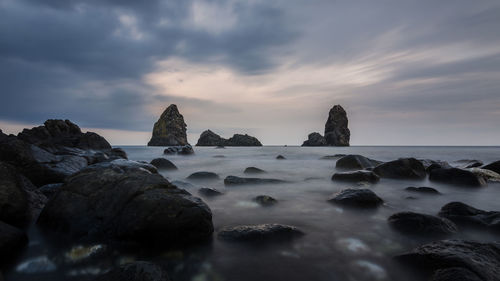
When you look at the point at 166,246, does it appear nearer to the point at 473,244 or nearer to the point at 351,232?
the point at 351,232

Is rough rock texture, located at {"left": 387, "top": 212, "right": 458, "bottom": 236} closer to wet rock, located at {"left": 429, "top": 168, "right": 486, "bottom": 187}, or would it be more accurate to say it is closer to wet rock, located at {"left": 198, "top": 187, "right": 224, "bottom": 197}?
wet rock, located at {"left": 198, "top": 187, "right": 224, "bottom": 197}

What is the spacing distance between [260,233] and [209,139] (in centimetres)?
11253

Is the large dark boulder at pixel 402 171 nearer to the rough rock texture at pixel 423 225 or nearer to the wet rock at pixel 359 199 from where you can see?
the wet rock at pixel 359 199

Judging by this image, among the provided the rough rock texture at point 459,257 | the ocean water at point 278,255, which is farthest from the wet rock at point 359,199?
the rough rock texture at point 459,257

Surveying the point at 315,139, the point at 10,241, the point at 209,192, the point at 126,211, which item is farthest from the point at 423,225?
the point at 315,139

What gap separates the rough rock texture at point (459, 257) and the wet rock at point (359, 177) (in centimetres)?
679

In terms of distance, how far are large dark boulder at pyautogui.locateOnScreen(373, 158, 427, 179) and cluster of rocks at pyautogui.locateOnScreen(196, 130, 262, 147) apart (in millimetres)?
A: 101519

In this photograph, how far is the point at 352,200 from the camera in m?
6.01

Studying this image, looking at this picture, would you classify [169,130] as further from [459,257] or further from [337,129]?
[459,257]

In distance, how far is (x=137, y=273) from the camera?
7.70 ft

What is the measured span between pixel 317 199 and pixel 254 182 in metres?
2.94

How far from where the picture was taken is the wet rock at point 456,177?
8867mm

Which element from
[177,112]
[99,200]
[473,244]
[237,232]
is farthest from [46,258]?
[177,112]

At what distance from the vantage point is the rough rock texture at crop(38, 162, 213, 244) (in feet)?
11.7
